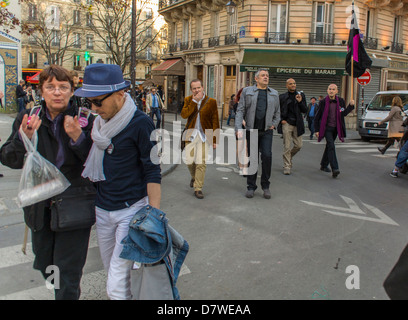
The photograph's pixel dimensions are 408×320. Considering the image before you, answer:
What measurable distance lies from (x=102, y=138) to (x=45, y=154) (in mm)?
437

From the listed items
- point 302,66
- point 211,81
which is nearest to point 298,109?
point 302,66

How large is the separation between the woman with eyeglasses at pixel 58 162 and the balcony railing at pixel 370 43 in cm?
2314

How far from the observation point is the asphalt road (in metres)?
3.52

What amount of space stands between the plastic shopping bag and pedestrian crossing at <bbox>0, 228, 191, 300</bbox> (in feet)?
3.88

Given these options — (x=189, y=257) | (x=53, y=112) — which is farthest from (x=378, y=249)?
(x=53, y=112)

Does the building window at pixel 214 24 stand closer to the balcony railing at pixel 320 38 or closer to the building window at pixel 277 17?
the building window at pixel 277 17

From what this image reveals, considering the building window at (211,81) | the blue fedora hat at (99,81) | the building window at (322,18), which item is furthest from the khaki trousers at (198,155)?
the building window at (211,81)

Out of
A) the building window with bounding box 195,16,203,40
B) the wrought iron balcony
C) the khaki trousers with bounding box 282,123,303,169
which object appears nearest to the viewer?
the khaki trousers with bounding box 282,123,303,169

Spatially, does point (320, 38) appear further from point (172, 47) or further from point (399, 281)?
point (399, 281)

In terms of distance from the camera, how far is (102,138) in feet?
8.42

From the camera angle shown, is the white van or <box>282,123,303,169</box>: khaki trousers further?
the white van

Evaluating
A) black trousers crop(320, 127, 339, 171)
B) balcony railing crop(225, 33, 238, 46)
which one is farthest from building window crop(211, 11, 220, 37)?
black trousers crop(320, 127, 339, 171)

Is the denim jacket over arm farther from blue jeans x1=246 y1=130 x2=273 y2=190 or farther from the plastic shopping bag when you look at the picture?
blue jeans x1=246 y1=130 x2=273 y2=190

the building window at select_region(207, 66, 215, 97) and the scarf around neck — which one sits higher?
the building window at select_region(207, 66, 215, 97)
